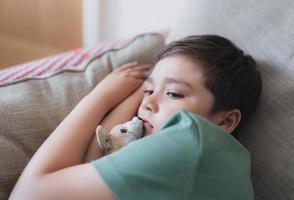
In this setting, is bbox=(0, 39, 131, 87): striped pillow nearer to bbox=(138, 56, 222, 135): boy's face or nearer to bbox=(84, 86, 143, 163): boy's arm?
bbox=(84, 86, 143, 163): boy's arm

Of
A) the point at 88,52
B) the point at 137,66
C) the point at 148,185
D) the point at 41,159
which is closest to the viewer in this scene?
the point at 148,185

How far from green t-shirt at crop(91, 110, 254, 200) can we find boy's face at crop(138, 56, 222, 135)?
12 centimetres

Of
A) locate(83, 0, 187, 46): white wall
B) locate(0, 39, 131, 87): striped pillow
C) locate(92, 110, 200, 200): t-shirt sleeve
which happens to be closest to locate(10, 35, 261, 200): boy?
locate(92, 110, 200, 200): t-shirt sleeve

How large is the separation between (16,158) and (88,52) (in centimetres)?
50

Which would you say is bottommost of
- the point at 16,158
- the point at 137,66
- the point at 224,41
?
the point at 16,158

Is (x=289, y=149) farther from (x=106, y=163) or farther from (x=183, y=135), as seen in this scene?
(x=106, y=163)

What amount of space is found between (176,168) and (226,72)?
0.29 metres

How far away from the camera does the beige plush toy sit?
0.86 m

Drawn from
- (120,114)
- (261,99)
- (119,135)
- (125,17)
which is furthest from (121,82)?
(125,17)

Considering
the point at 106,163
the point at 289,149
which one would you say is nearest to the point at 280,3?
the point at 289,149

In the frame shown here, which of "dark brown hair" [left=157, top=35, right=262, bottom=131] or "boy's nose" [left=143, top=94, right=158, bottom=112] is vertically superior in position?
"dark brown hair" [left=157, top=35, right=262, bottom=131]

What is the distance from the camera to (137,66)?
1.12m

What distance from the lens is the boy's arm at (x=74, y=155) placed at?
0.74 metres

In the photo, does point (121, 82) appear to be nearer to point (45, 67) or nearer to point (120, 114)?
point (120, 114)
